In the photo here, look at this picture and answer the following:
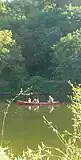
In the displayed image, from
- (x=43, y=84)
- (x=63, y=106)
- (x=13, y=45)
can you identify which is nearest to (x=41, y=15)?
(x=13, y=45)

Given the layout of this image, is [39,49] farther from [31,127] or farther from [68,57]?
[31,127]

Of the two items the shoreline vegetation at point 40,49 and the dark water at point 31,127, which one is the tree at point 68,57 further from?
the dark water at point 31,127

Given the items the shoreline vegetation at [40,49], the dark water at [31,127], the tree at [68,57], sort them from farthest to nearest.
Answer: the shoreline vegetation at [40,49] → the tree at [68,57] → the dark water at [31,127]

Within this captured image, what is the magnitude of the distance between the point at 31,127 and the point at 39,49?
17.1m

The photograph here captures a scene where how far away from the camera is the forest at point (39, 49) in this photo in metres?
29.6

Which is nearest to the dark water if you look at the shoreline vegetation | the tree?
the tree

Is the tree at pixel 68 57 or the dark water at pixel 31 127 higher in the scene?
the tree at pixel 68 57

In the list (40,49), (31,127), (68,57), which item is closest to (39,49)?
(40,49)

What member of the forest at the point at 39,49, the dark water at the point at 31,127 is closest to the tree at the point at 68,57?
the forest at the point at 39,49

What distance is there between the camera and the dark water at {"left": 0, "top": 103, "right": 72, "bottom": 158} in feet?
41.9

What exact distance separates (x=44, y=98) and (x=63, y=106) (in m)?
5.00

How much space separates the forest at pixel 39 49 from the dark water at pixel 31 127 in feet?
22.1

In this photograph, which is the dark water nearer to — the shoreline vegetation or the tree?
the tree

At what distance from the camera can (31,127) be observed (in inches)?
635
